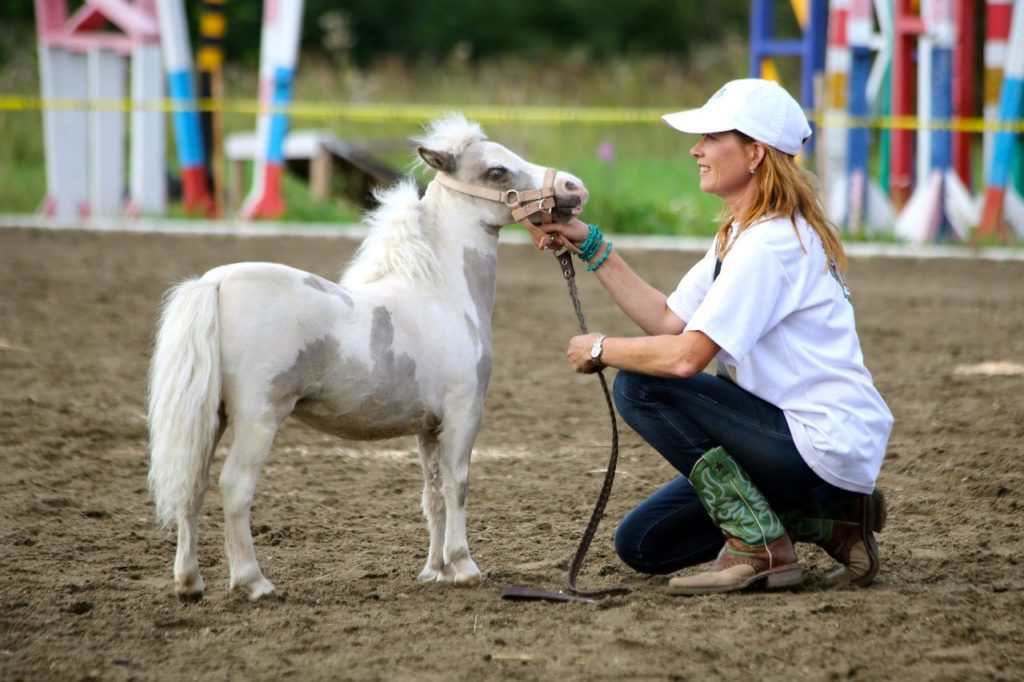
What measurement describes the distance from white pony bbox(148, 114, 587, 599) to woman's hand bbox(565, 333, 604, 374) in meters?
0.29

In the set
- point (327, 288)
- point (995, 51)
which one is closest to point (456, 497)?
point (327, 288)

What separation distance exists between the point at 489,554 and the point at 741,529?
970 millimetres

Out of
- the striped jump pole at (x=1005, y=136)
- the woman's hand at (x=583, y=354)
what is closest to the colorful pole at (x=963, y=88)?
the striped jump pole at (x=1005, y=136)

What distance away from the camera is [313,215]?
15.2 m

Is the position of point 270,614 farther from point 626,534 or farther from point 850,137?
point 850,137

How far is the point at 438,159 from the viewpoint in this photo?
417 centimetres

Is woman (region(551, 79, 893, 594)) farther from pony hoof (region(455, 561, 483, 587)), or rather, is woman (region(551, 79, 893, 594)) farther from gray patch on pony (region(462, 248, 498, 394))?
pony hoof (region(455, 561, 483, 587))

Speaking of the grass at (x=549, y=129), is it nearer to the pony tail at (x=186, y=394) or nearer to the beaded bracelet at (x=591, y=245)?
the beaded bracelet at (x=591, y=245)

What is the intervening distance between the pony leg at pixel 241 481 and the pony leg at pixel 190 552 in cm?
8

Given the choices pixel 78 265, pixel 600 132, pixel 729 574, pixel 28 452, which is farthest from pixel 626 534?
pixel 600 132

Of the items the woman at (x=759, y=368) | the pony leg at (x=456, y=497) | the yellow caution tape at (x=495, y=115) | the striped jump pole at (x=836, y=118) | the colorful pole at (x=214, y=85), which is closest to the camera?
the woman at (x=759, y=368)

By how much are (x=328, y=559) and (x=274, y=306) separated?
1129 millimetres

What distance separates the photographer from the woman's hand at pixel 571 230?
4082mm

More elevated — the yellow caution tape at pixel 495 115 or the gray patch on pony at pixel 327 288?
the yellow caution tape at pixel 495 115
